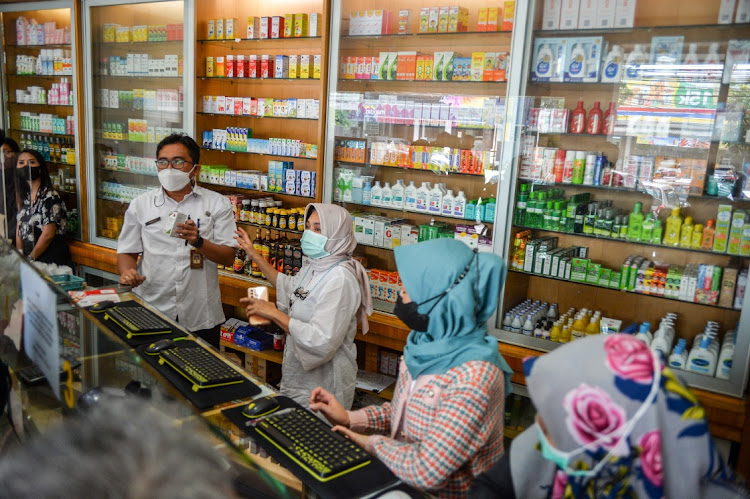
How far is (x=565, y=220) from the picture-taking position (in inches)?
146

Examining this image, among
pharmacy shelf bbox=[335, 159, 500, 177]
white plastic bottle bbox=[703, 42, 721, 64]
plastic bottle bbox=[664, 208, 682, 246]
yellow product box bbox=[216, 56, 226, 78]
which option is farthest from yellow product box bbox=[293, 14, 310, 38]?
plastic bottle bbox=[664, 208, 682, 246]

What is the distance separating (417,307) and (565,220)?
87.0 inches

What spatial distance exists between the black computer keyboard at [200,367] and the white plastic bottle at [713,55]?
2.96 meters

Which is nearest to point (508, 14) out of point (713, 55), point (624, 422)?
point (713, 55)

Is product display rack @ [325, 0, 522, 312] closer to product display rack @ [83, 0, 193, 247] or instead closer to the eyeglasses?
the eyeglasses

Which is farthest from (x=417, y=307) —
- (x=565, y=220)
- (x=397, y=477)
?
(x=565, y=220)

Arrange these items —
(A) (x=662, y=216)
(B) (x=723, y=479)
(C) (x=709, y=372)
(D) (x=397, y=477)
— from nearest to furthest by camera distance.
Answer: (B) (x=723, y=479) < (D) (x=397, y=477) < (C) (x=709, y=372) < (A) (x=662, y=216)

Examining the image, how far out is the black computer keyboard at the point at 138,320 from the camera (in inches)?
102

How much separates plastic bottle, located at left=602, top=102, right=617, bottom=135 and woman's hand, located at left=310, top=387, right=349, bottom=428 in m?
2.50

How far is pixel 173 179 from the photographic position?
11.0ft

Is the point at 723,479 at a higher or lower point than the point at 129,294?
higher

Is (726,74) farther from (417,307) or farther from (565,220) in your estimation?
(417,307)

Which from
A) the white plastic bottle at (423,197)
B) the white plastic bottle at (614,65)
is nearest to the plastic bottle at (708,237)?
the white plastic bottle at (614,65)

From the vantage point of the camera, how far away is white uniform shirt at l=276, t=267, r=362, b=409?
8.66 feet
